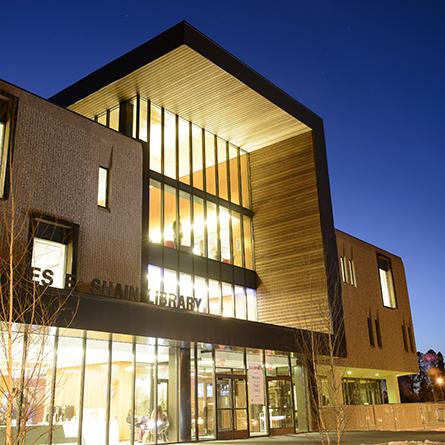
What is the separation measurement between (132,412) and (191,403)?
265 centimetres

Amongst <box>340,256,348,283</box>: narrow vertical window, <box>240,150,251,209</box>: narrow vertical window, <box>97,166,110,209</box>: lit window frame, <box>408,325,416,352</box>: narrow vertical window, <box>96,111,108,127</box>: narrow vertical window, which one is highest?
<box>96,111,108,127</box>: narrow vertical window

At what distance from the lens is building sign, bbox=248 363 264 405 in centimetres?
2045

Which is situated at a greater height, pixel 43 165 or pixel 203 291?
pixel 43 165

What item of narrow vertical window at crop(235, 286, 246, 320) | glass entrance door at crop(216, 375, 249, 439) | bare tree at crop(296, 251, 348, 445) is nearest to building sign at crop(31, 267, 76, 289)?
glass entrance door at crop(216, 375, 249, 439)

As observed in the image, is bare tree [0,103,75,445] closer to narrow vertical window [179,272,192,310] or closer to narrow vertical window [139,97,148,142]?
narrow vertical window [139,97,148,142]

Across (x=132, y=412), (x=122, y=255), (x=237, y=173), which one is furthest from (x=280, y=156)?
(x=132, y=412)

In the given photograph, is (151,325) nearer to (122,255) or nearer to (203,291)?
(122,255)

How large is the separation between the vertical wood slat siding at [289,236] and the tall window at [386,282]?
382 inches

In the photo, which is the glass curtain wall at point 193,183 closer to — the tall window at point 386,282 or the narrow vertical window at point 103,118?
the narrow vertical window at point 103,118

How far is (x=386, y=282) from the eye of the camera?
33.2m

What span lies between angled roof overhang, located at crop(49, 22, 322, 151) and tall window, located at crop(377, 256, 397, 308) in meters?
11.5

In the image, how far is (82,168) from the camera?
57.4 feet

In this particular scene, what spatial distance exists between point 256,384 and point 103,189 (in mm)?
10041

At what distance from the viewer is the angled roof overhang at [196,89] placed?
66.3 feet
